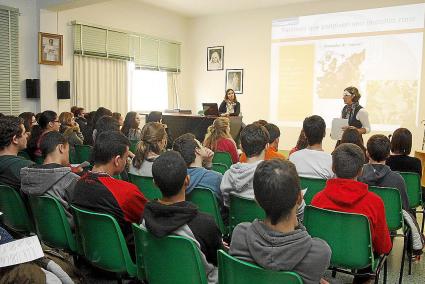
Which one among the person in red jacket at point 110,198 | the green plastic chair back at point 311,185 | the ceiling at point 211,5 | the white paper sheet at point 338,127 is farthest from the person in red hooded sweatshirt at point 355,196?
the ceiling at point 211,5

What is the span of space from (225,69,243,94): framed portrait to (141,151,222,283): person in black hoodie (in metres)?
8.54

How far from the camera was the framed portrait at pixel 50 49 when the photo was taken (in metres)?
7.19

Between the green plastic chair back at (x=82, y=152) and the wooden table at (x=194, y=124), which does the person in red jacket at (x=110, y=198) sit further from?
the wooden table at (x=194, y=124)

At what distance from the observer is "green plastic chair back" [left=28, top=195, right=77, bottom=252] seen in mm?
2104

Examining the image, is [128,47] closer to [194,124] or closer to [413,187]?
[194,124]

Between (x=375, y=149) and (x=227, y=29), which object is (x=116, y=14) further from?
(x=375, y=149)

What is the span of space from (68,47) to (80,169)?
558 cm

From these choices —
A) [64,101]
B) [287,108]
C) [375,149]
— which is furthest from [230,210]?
[287,108]

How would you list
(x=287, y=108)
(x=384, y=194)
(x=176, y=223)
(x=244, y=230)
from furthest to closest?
(x=287, y=108) < (x=384, y=194) < (x=176, y=223) < (x=244, y=230)

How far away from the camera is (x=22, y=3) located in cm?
705

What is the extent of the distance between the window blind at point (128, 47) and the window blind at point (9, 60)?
115cm

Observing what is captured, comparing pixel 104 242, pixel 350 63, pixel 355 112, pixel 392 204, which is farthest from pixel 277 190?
pixel 350 63

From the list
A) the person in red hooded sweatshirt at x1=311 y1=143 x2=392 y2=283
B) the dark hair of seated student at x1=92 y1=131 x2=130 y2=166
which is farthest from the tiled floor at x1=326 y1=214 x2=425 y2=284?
the dark hair of seated student at x1=92 y1=131 x2=130 y2=166

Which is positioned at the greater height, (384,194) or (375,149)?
(375,149)
